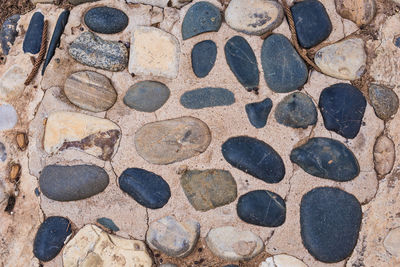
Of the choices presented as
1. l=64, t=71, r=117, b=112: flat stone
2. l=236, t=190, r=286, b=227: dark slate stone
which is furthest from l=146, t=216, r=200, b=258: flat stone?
l=64, t=71, r=117, b=112: flat stone

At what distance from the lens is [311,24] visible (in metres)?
2.10

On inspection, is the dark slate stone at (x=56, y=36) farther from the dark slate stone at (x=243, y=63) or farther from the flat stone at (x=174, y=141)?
the dark slate stone at (x=243, y=63)

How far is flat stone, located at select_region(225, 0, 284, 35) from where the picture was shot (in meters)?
2.10

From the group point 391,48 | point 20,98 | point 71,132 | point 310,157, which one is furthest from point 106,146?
point 391,48

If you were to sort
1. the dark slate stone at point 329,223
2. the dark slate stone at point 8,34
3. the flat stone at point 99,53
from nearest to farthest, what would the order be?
the dark slate stone at point 329,223 < the flat stone at point 99,53 < the dark slate stone at point 8,34

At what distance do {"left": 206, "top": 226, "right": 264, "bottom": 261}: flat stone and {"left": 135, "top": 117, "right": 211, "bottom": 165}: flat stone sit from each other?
41 centimetres

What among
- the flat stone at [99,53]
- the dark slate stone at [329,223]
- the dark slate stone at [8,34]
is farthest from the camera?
the dark slate stone at [8,34]

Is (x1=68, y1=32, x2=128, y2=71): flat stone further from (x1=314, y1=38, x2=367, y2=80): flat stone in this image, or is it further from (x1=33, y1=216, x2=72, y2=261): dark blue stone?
(x1=314, y1=38, x2=367, y2=80): flat stone

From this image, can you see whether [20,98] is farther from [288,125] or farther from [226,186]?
[288,125]

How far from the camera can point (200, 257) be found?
6.79 ft

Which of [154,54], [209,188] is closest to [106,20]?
[154,54]

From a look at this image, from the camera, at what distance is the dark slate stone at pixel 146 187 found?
206 cm

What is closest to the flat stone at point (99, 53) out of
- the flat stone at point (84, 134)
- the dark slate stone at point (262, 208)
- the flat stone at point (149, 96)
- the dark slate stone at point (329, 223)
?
the flat stone at point (149, 96)

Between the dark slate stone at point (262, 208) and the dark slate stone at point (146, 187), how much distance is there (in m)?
0.37
